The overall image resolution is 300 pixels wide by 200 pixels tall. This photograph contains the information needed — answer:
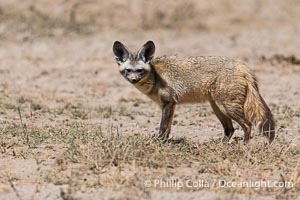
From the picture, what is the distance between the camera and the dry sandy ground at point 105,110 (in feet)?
22.3

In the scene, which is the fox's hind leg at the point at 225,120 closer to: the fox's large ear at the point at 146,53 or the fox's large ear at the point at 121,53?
the fox's large ear at the point at 146,53

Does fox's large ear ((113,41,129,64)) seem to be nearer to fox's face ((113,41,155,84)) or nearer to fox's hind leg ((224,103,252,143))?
fox's face ((113,41,155,84))

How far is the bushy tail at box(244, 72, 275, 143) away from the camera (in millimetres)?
8359

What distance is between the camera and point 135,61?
337 inches

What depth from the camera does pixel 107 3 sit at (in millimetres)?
19047

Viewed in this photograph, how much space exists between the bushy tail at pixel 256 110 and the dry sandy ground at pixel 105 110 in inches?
6.4

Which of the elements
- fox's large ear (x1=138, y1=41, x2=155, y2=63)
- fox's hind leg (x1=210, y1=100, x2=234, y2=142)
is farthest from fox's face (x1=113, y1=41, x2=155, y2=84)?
fox's hind leg (x1=210, y1=100, x2=234, y2=142)

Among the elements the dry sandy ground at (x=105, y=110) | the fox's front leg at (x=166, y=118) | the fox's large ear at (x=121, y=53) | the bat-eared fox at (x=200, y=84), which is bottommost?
the dry sandy ground at (x=105, y=110)

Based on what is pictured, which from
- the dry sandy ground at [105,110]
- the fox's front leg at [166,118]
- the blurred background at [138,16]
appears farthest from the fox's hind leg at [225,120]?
the blurred background at [138,16]

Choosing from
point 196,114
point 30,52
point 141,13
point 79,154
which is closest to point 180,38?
point 141,13

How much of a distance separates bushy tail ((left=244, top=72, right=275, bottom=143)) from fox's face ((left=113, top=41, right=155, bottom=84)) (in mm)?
1144

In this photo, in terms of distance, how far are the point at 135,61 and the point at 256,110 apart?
147 cm

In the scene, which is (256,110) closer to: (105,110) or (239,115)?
(239,115)

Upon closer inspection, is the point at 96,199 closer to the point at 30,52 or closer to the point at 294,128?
the point at 294,128
